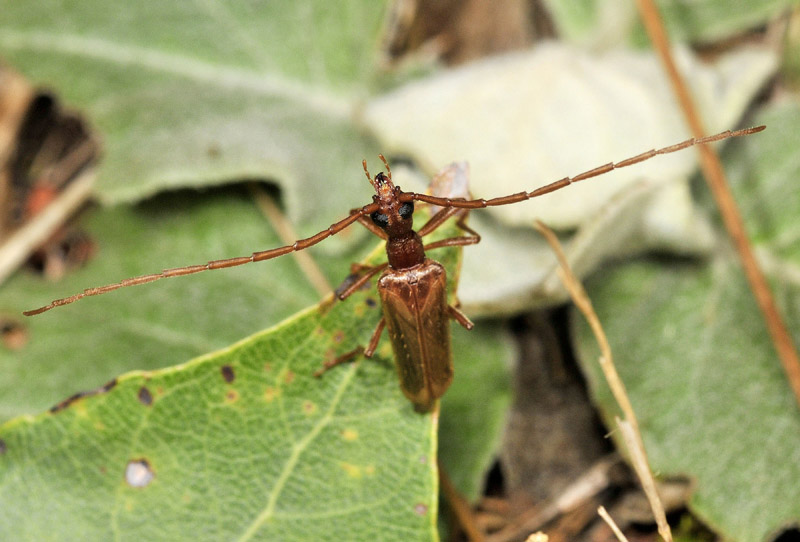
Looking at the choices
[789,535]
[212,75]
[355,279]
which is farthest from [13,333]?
[789,535]

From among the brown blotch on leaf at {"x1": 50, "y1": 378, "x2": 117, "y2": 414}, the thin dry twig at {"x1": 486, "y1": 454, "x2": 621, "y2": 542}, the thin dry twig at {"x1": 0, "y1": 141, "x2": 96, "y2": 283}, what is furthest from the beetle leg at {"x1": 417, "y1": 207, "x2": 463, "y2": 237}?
the thin dry twig at {"x1": 0, "y1": 141, "x2": 96, "y2": 283}

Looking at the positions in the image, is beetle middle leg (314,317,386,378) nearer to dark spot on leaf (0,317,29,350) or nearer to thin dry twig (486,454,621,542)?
thin dry twig (486,454,621,542)

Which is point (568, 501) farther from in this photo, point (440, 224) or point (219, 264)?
point (219, 264)

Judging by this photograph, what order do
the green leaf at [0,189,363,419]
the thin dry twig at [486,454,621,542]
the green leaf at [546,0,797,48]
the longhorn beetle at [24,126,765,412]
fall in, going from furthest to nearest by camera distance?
the green leaf at [546,0,797,48] < the green leaf at [0,189,363,419] < the thin dry twig at [486,454,621,542] < the longhorn beetle at [24,126,765,412]

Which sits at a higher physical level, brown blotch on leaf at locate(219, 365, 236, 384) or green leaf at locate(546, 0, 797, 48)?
green leaf at locate(546, 0, 797, 48)

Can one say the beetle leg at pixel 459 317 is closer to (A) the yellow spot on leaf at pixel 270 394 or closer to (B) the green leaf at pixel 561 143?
(B) the green leaf at pixel 561 143

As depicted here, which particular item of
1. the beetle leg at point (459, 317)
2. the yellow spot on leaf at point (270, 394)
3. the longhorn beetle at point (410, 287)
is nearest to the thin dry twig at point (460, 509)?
the longhorn beetle at point (410, 287)
